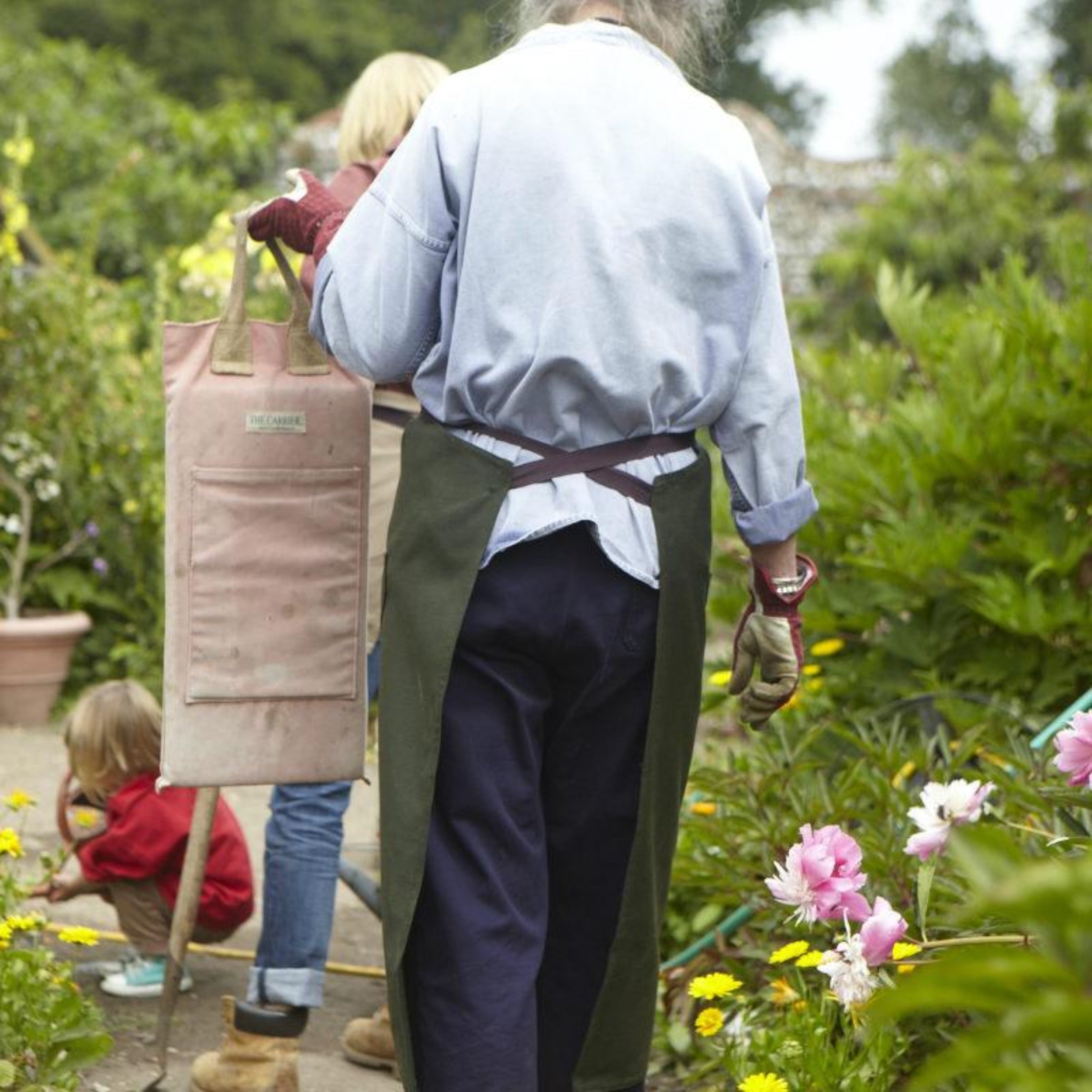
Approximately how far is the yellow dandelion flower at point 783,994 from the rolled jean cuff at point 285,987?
0.76m

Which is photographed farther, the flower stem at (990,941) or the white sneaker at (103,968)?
the white sneaker at (103,968)

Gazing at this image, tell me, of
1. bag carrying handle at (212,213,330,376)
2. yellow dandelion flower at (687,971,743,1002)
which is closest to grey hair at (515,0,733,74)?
bag carrying handle at (212,213,330,376)

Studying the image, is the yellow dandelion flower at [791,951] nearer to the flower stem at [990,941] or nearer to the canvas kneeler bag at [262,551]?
the flower stem at [990,941]

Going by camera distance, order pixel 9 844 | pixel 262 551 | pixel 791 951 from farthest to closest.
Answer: pixel 9 844
pixel 262 551
pixel 791 951

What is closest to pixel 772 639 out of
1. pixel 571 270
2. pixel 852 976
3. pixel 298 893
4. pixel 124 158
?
pixel 852 976

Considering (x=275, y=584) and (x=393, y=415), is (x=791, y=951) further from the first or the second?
(x=393, y=415)

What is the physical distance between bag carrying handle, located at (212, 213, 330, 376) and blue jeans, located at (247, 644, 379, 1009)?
0.60 m

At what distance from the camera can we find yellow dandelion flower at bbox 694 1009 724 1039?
2.75m

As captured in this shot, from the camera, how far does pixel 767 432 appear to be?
2350mm

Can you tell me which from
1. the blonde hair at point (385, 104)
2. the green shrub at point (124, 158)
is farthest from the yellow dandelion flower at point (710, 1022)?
the green shrub at point (124, 158)

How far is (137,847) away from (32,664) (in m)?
3.09

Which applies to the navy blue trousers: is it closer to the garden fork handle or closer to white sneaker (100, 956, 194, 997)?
the garden fork handle

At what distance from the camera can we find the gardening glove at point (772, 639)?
2.48m

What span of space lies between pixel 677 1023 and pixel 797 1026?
689 mm
